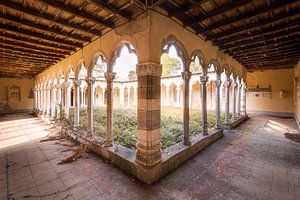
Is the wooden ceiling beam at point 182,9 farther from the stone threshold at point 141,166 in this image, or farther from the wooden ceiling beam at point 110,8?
the stone threshold at point 141,166

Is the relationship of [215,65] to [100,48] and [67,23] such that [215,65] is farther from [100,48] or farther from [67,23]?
[67,23]

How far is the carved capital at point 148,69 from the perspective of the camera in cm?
297

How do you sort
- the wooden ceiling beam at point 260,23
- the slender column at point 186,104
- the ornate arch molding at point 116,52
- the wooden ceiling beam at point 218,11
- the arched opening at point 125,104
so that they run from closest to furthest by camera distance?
the wooden ceiling beam at point 218,11 → the wooden ceiling beam at point 260,23 → the ornate arch molding at point 116,52 → the slender column at point 186,104 → the arched opening at point 125,104

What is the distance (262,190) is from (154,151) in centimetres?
199

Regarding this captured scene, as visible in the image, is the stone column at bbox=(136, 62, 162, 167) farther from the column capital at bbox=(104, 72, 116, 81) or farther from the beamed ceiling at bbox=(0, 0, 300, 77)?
the column capital at bbox=(104, 72, 116, 81)

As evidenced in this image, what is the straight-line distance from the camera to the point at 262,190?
106 inches

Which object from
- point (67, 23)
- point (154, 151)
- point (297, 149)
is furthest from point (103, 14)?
point (297, 149)

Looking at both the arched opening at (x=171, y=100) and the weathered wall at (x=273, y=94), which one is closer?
the arched opening at (x=171, y=100)

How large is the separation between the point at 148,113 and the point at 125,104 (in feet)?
61.0

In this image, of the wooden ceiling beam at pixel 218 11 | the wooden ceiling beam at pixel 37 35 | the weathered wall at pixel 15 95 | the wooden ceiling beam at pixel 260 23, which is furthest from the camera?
the weathered wall at pixel 15 95

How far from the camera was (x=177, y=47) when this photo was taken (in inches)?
152

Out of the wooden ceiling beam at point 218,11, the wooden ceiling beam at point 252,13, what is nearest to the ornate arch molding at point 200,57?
the wooden ceiling beam at point 252,13

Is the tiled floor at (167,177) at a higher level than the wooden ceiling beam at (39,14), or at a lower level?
lower

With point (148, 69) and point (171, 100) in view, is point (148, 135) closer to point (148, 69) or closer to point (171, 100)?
point (148, 69)
